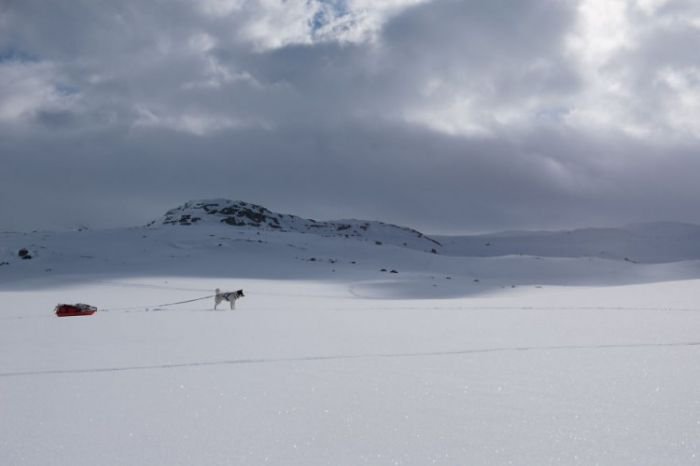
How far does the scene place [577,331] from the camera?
6.60m

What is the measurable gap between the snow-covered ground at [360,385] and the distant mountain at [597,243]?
154ft

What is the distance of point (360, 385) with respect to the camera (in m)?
4.03

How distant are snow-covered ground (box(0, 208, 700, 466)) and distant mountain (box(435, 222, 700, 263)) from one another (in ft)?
154

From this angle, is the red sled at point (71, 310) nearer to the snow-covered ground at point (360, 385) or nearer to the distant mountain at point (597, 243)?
the snow-covered ground at point (360, 385)

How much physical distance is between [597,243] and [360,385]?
63.4 m

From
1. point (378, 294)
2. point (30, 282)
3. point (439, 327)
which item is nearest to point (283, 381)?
point (439, 327)

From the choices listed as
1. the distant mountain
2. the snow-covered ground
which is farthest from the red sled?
the distant mountain

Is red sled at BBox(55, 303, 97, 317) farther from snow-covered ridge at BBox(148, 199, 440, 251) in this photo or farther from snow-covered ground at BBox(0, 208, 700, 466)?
snow-covered ridge at BBox(148, 199, 440, 251)

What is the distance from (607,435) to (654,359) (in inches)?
85.0

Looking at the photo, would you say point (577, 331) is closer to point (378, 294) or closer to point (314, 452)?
point (314, 452)

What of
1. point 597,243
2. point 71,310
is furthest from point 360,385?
point 597,243

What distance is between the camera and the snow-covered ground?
283cm

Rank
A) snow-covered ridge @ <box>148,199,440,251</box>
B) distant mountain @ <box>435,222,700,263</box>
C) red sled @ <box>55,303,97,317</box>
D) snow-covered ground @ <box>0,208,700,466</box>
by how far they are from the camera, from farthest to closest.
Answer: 1. snow-covered ridge @ <box>148,199,440,251</box>
2. distant mountain @ <box>435,222,700,263</box>
3. red sled @ <box>55,303,97,317</box>
4. snow-covered ground @ <box>0,208,700,466</box>

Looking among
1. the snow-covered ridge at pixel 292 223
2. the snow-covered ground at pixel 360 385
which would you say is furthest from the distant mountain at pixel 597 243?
the snow-covered ground at pixel 360 385
